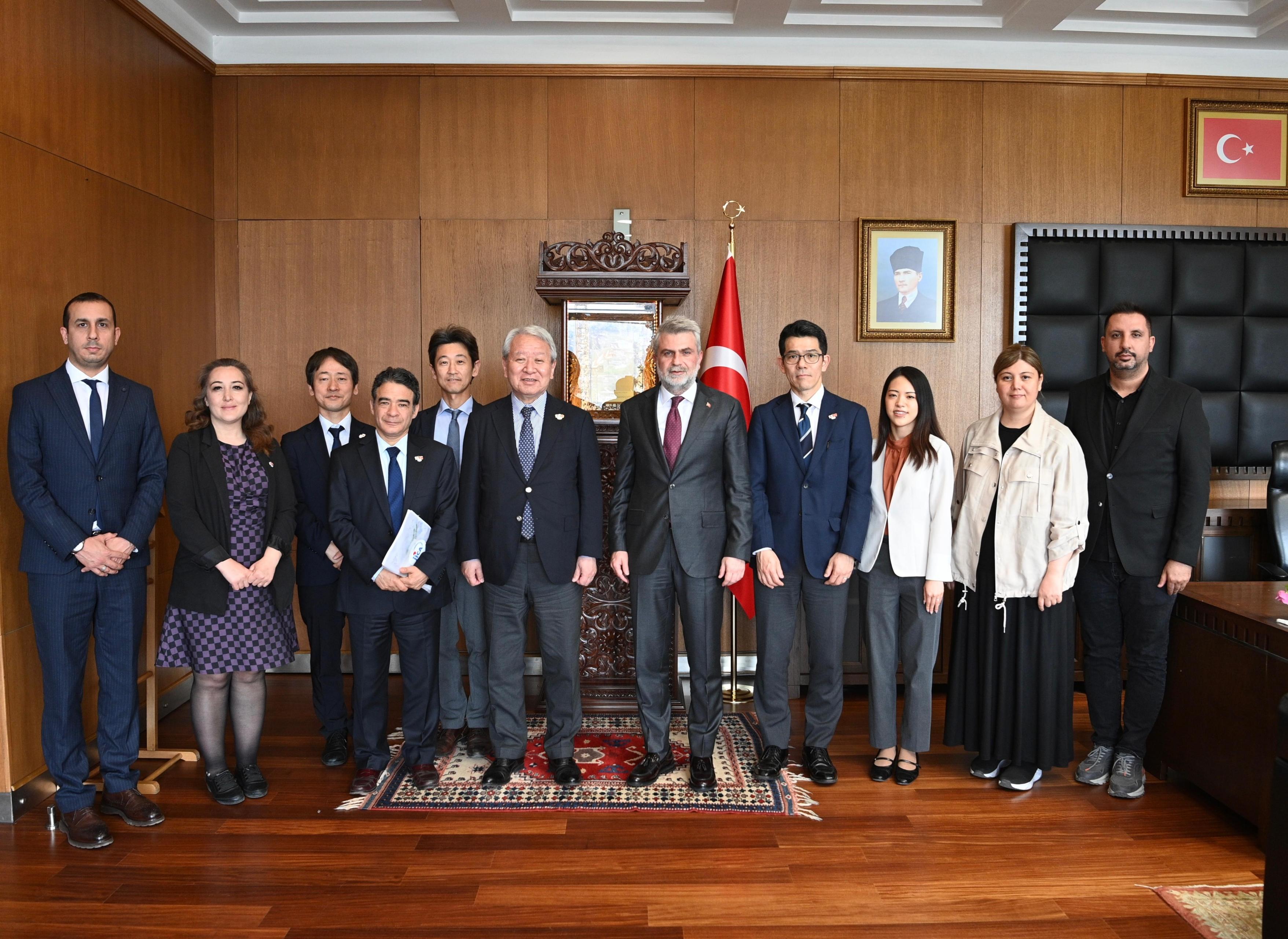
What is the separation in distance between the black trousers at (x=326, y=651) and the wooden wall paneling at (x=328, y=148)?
2.24m

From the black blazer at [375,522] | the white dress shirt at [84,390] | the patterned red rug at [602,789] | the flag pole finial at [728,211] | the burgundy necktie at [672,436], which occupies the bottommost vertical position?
the patterned red rug at [602,789]

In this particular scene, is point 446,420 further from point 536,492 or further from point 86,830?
point 86,830

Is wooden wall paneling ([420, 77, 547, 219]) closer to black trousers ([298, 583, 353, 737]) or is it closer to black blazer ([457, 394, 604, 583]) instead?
black blazer ([457, 394, 604, 583])

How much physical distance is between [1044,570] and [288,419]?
3.95 metres

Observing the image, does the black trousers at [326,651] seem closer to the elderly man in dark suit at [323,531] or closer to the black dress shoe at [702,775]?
the elderly man in dark suit at [323,531]

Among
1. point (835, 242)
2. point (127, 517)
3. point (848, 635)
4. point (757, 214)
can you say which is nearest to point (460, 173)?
point (757, 214)

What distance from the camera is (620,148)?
4.70 meters

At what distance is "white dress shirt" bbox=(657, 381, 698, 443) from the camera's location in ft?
10.3

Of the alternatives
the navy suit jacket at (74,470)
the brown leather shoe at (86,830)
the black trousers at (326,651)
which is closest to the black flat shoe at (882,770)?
the black trousers at (326,651)

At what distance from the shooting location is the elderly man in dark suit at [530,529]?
10.2 feet

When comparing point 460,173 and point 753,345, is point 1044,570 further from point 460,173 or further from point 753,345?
point 460,173

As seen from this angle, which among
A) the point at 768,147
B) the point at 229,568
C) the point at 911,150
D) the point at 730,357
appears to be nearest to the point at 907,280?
the point at 911,150

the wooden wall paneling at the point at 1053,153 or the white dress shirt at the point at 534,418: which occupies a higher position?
the wooden wall paneling at the point at 1053,153

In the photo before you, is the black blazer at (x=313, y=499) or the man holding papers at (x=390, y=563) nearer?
the man holding papers at (x=390, y=563)
